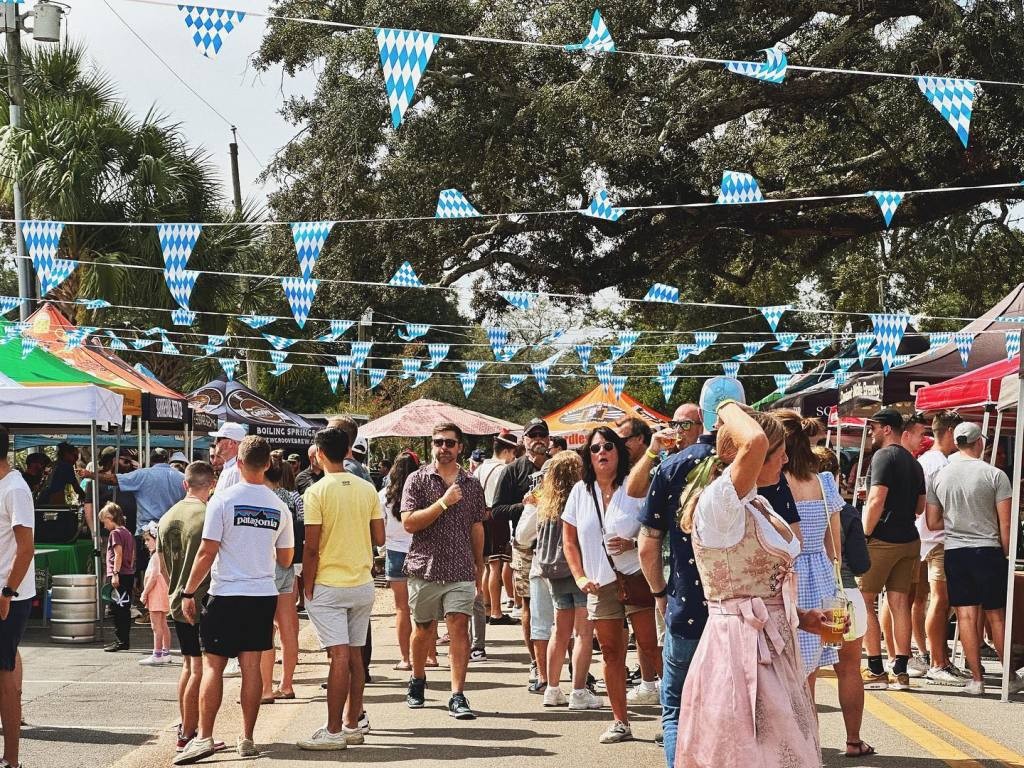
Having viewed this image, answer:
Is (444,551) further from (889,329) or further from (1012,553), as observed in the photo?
(889,329)

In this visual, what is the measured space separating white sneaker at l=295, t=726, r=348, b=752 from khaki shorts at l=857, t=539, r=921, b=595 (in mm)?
4251

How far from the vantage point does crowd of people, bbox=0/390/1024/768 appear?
4.77 meters

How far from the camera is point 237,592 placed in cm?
707

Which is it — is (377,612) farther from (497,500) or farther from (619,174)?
(619,174)

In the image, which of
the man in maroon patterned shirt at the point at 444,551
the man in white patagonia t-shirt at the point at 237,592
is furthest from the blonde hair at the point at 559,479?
the man in white patagonia t-shirt at the point at 237,592

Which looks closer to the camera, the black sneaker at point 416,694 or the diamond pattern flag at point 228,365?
the black sneaker at point 416,694

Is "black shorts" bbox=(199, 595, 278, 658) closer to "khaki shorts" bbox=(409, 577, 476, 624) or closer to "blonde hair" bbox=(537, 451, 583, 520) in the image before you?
"khaki shorts" bbox=(409, 577, 476, 624)

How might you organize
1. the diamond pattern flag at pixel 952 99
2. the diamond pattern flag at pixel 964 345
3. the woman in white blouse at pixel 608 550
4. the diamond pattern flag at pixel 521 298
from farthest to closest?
1. the diamond pattern flag at pixel 521 298
2. the diamond pattern flag at pixel 964 345
3. the diamond pattern flag at pixel 952 99
4. the woman in white blouse at pixel 608 550

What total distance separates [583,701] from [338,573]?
83.3 inches

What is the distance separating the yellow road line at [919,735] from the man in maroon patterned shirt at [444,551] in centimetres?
266

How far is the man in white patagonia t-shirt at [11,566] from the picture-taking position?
6.63m

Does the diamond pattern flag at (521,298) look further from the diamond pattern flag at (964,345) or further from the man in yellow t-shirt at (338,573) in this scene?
the man in yellow t-shirt at (338,573)

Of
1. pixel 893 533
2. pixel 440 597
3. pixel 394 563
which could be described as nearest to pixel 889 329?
pixel 893 533

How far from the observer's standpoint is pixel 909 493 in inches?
372
